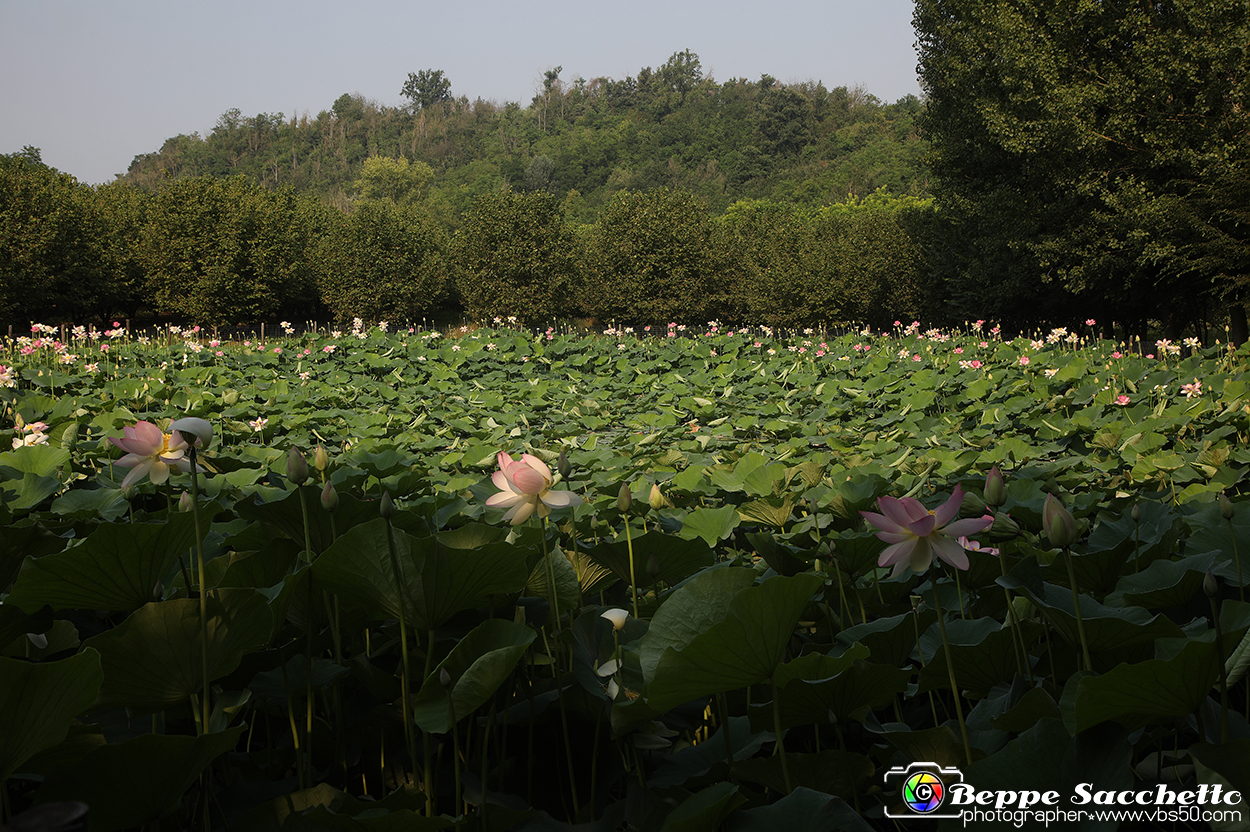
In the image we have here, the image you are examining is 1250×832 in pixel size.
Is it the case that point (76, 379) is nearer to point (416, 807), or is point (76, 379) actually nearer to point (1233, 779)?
point (416, 807)

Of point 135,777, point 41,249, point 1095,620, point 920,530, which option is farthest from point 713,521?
point 41,249

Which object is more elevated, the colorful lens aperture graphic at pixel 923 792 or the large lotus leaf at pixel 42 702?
the large lotus leaf at pixel 42 702

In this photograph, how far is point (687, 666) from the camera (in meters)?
0.82

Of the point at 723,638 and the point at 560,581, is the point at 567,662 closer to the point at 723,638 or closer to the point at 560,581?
the point at 560,581

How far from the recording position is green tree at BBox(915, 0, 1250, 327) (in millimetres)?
12789

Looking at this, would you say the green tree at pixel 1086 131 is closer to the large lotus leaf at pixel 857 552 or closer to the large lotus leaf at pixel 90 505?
the large lotus leaf at pixel 857 552

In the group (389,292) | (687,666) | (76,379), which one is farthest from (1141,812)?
(389,292)

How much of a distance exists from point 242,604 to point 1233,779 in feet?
3.41

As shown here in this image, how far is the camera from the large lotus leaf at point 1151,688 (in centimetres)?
75

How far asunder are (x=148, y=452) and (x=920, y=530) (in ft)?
3.69

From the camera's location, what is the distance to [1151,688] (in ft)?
2.56

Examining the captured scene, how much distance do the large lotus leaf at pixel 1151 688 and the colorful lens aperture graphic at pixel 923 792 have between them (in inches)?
7.2

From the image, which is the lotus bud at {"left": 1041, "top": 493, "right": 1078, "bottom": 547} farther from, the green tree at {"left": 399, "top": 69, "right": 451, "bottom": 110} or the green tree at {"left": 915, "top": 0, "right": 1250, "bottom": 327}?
the green tree at {"left": 399, "top": 69, "right": 451, "bottom": 110}

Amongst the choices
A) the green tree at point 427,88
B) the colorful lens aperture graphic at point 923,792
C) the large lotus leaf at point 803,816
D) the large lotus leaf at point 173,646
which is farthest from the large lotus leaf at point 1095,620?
the green tree at point 427,88
